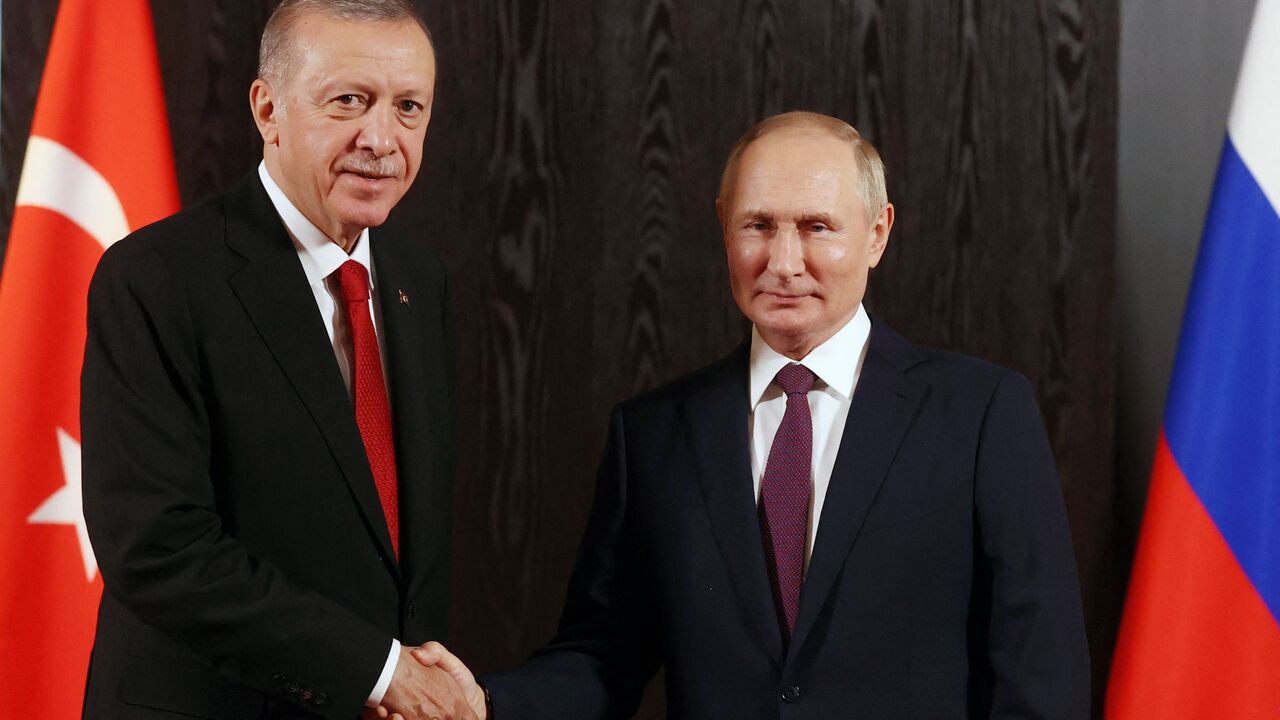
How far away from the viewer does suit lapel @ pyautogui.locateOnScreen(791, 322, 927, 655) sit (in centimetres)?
158

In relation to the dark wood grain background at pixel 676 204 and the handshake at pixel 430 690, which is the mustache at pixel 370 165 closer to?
the handshake at pixel 430 690

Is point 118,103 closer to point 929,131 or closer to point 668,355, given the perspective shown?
point 668,355

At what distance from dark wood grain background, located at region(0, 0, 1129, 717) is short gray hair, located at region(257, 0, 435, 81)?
3.04ft

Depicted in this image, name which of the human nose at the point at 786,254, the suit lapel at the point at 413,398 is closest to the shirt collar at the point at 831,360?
the human nose at the point at 786,254

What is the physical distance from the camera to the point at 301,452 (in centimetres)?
169

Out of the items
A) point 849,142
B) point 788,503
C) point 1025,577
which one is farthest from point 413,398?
point 1025,577

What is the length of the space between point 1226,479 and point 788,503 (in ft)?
3.85

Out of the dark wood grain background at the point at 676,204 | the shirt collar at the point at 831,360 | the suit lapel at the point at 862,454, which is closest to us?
the suit lapel at the point at 862,454

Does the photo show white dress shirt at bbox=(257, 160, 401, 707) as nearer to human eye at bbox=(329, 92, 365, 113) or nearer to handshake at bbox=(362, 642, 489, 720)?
human eye at bbox=(329, 92, 365, 113)

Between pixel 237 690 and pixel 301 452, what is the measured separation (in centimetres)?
32

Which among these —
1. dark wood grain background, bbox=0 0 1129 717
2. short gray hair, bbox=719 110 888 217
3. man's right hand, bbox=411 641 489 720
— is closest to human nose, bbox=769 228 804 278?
short gray hair, bbox=719 110 888 217

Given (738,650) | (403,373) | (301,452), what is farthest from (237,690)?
(738,650)

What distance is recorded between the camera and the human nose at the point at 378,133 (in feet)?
5.63

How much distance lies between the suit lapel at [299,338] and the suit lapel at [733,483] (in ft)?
1.45
